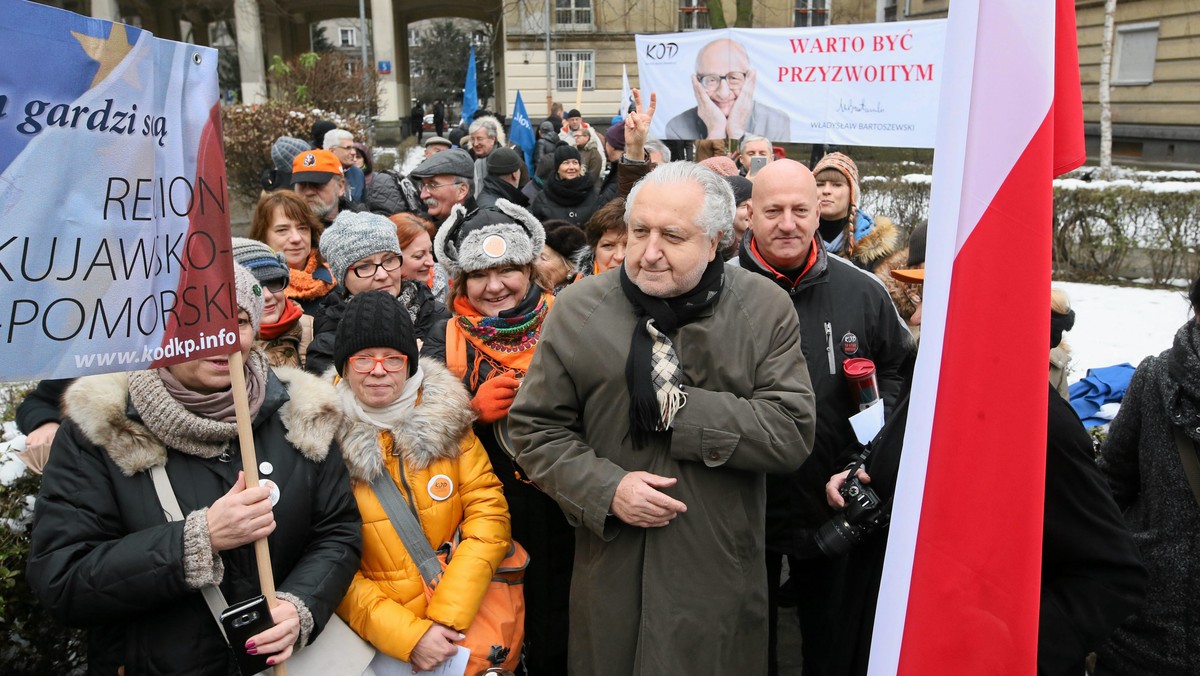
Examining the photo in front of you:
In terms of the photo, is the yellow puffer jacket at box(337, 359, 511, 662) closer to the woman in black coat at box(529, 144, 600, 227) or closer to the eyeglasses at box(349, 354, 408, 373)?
the eyeglasses at box(349, 354, 408, 373)

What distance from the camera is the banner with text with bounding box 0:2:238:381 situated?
5.62ft

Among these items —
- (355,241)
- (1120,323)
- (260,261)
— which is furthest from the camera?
(1120,323)

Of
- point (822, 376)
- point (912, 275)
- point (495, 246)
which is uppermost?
point (495, 246)

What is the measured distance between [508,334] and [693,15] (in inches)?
1256

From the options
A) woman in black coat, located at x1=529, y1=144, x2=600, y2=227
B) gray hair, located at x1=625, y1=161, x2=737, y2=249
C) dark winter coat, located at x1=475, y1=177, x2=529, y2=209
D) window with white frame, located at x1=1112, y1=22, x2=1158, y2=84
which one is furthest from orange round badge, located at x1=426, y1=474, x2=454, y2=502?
window with white frame, located at x1=1112, y1=22, x2=1158, y2=84

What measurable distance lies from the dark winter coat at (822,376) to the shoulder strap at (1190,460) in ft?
2.97

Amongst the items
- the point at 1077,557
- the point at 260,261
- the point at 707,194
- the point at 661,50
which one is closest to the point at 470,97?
the point at 661,50

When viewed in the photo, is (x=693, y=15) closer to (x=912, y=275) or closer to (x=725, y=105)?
(x=725, y=105)

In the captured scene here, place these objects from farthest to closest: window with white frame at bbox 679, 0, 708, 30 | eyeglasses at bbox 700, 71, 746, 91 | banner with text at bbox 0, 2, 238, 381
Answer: window with white frame at bbox 679, 0, 708, 30 < eyeglasses at bbox 700, 71, 746, 91 < banner with text at bbox 0, 2, 238, 381

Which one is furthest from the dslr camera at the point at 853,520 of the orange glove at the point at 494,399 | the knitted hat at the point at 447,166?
the knitted hat at the point at 447,166

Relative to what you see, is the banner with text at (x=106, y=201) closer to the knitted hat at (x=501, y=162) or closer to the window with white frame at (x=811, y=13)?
the knitted hat at (x=501, y=162)

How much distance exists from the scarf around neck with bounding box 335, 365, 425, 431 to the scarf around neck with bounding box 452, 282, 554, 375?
409 millimetres

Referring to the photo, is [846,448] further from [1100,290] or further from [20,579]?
[1100,290]

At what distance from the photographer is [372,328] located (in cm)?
268
